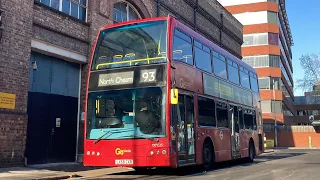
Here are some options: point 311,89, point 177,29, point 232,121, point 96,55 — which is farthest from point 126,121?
point 311,89

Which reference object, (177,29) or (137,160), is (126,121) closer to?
(137,160)

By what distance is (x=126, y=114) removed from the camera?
34.3 feet

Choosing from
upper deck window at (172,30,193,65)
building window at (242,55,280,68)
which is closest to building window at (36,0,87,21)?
upper deck window at (172,30,193,65)

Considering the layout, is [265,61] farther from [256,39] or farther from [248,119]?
[248,119]

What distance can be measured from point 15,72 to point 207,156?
7.37 m

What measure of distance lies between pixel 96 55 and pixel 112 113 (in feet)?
6.68

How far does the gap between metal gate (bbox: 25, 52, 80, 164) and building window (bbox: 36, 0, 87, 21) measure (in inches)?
83.2

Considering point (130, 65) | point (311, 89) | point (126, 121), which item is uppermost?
point (311, 89)

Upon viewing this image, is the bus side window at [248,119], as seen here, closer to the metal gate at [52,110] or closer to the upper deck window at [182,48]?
the upper deck window at [182,48]

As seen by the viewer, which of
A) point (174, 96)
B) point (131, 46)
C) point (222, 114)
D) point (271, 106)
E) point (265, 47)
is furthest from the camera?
point (265, 47)

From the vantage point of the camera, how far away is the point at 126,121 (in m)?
10.4

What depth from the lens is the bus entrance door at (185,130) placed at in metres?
10.6

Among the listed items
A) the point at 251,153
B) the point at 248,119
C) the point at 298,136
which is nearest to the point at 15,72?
the point at 248,119

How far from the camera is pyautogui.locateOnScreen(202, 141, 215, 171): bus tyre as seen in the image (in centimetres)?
1232
